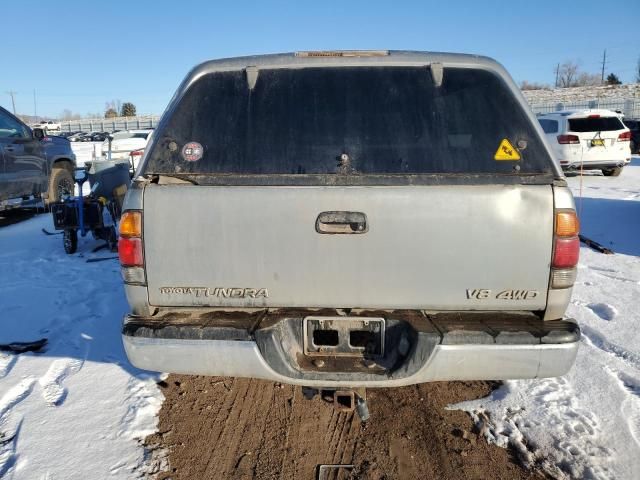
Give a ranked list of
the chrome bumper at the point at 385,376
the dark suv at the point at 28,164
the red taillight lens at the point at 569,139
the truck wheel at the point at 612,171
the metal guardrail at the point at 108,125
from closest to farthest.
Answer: the chrome bumper at the point at 385,376
the dark suv at the point at 28,164
the red taillight lens at the point at 569,139
the truck wheel at the point at 612,171
the metal guardrail at the point at 108,125

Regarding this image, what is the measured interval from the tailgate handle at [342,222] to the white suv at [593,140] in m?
13.6

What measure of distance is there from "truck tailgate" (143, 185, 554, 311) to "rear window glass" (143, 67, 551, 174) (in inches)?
8.0

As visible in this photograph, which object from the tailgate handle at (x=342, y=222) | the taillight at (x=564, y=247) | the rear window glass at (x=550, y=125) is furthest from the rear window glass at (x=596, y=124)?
the tailgate handle at (x=342, y=222)

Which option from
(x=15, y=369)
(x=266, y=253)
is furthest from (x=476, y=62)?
(x=15, y=369)

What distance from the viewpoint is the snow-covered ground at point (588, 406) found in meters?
2.70

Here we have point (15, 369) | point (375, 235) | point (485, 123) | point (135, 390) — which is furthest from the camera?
point (15, 369)

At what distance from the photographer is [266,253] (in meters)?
2.46

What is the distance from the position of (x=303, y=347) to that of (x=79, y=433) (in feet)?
5.06

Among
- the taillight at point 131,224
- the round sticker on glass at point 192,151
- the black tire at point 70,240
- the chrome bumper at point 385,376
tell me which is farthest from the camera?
the black tire at point 70,240

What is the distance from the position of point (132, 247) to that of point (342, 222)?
3.57 feet

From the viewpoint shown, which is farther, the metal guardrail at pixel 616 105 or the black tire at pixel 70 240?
the metal guardrail at pixel 616 105

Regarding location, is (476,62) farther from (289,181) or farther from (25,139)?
(25,139)

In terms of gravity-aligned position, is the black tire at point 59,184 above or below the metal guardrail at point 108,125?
below

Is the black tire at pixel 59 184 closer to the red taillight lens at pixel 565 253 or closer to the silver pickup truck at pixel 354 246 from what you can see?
the silver pickup truck at pixel 354 246
